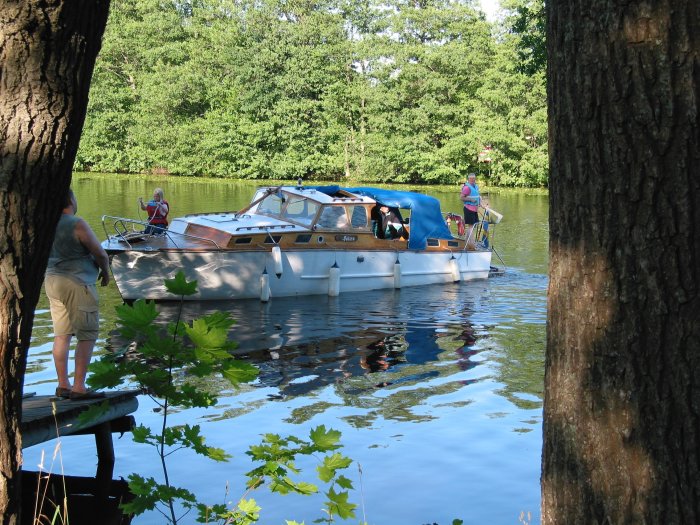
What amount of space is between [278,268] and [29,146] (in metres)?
14.7

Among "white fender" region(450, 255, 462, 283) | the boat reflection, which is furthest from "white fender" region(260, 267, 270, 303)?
"white fender" region(450, 255, 462, 283)

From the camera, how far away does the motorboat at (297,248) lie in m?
16.7

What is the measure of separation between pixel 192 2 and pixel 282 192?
53411mm

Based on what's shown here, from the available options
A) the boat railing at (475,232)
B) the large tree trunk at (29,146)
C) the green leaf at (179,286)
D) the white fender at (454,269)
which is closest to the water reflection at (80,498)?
the green leaf at (179,286)

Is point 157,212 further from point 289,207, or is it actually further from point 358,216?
point 358,216

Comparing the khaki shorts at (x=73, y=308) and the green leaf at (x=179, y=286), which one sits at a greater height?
the green leaf at (x=179, y=286)

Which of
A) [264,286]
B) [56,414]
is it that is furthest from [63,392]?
[264,286]

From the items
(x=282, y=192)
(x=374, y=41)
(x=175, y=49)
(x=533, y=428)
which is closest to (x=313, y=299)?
(x=282, y=192)

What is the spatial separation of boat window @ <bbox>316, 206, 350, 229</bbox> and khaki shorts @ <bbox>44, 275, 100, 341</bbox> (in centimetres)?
1152

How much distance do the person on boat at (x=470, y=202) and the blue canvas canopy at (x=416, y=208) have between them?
2.01m

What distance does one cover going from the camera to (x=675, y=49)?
2586mm

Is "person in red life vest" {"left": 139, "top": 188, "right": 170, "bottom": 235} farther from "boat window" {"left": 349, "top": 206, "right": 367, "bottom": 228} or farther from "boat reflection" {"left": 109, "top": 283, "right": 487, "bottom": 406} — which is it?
"boat window" {"left": 349, "top": 206, "right": 367, "bottom": 228}

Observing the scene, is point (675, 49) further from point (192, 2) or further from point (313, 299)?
point (192, 2)

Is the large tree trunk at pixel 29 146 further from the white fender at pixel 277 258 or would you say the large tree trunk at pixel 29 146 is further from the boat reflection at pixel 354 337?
the white fender at pixel 277 258
